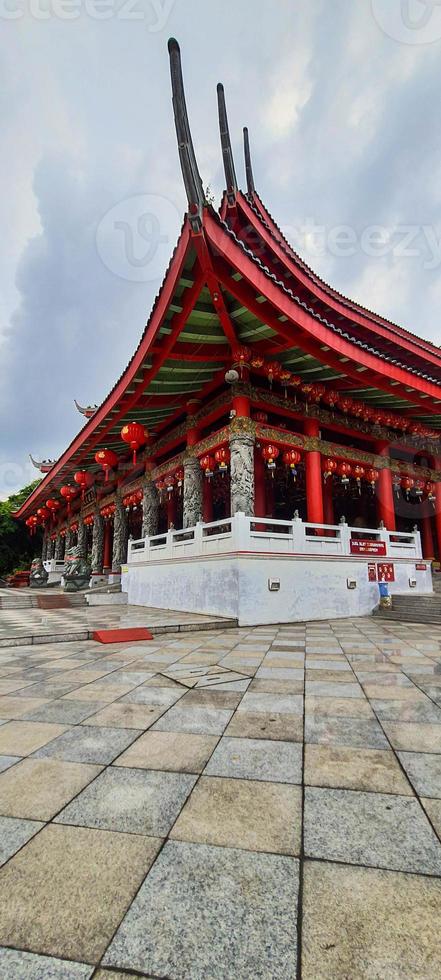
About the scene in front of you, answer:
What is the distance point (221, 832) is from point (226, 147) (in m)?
11.4

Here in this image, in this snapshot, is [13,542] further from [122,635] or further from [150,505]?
[122,635]

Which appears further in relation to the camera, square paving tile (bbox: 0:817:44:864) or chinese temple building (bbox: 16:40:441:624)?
chinese temple building (bbox: 16:40:441:624)

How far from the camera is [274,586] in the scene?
8125 millimetres

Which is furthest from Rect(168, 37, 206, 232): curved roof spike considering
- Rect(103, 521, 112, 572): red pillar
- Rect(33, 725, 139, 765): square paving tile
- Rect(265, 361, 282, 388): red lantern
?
Rect(103, 521, 112, 572): red pillar

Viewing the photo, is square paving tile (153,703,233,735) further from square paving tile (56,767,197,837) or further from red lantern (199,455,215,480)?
red lantern (199,455,215,480)

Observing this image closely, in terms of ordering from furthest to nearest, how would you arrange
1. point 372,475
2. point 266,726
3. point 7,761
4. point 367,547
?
1. point 372,475
2. point 367,547
3. point 266,726
4. point 7,761

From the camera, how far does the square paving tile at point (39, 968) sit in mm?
995

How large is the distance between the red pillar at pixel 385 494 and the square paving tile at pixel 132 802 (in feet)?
36.1

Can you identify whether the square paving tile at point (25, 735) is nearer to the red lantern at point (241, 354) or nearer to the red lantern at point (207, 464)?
the red lantern at point (241, 354)

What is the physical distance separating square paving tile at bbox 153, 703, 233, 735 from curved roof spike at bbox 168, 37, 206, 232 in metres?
6.12

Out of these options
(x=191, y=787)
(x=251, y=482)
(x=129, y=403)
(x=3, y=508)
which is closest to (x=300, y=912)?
(x=191, y=787)

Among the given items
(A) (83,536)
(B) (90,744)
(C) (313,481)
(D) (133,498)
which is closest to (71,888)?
(B) (90,744)

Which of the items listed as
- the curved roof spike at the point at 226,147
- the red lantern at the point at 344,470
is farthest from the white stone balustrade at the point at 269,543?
the curved roof spike at the point at 226,147

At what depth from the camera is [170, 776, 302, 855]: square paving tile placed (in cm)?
150
